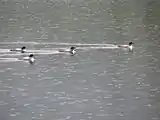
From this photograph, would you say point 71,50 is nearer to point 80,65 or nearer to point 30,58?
point 80,65

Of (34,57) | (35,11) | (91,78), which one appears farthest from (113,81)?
(35,11)

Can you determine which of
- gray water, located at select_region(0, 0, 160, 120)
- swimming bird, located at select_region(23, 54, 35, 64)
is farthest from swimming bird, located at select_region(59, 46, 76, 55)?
swimming bird, located at select_region(23, 54, 35, 64)

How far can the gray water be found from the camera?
296cm

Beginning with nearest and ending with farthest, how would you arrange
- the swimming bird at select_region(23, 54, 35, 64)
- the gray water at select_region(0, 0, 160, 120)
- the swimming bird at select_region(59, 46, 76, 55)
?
1. the gray water at select_region(0, 0, 160, 120)
2. the swimming bird at select_region(23, 54, 35, 64)
3. the swimming bird at select_region(59, 46, 76, 55)

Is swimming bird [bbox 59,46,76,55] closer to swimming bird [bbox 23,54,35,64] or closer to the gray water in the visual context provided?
the gray water

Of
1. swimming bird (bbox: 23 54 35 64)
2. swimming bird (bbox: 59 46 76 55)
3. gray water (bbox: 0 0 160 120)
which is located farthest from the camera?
swimming bird (bbox: 59 46 76 55)

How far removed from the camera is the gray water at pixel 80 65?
2.96 m

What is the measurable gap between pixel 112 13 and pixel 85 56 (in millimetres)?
1680

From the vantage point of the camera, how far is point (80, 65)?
369 centimetres

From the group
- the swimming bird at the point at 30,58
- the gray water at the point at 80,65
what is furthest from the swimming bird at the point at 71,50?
the swimming bird at the point at 30,58

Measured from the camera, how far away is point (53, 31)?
4543mm

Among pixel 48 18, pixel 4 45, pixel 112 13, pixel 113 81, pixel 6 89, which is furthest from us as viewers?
pixel 112 13

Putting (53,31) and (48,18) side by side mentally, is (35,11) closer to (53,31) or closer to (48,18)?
(48,18)

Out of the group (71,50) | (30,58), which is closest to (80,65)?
(71,50)
